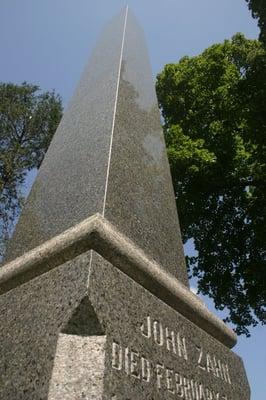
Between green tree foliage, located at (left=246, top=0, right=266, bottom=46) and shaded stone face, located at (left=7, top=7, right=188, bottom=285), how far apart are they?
7716 mm

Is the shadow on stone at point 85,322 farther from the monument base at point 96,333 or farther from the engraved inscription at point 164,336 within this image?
the engraved inscription at point 164,336

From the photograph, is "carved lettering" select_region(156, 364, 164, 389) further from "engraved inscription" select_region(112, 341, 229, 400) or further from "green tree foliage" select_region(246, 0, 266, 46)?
"green tree foliage" select_region(246, 0, 266, 46)

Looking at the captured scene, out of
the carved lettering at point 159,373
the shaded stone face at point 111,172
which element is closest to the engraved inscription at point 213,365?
the carved lettering at point 159,373

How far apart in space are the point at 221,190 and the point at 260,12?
580 cm

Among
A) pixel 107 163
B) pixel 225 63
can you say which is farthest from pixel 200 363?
pixel 225 63

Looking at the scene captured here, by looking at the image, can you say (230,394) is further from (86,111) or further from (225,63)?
(225,63)

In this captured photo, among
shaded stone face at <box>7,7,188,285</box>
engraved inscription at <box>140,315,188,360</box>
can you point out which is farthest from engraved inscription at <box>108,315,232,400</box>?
shaded stone face at <box>7,7,188,285</box>

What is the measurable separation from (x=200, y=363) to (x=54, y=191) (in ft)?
5.05

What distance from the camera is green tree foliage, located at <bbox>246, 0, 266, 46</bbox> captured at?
10648mm

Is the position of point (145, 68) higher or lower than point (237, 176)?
lower

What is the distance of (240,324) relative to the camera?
13.8m

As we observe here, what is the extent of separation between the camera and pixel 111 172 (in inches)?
107

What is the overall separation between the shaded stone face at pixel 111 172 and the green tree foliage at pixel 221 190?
8.92 meters

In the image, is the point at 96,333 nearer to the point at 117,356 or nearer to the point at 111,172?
the point at 117,356
